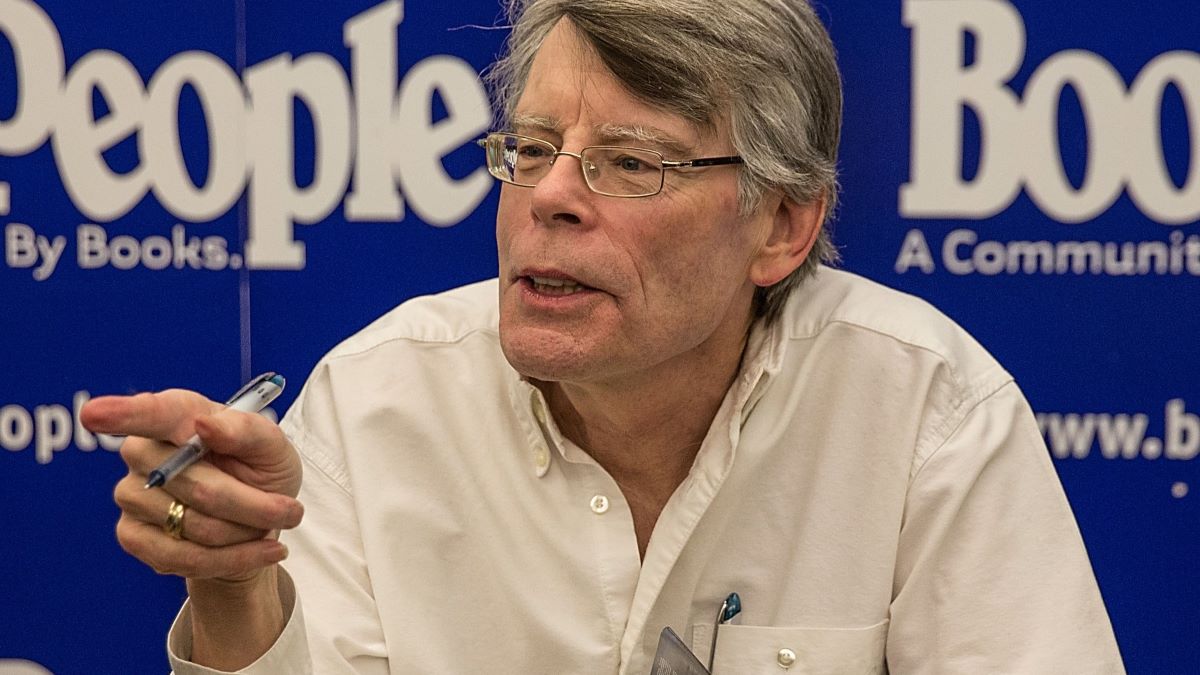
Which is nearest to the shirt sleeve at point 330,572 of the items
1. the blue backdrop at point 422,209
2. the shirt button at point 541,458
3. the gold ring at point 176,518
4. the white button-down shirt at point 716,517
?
the white button-down shirt at point 716,517

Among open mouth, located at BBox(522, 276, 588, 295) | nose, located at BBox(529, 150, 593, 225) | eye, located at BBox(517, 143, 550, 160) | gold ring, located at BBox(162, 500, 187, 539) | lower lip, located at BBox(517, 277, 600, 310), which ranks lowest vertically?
gold ring, located at BBox(162, 500, 187, 539)

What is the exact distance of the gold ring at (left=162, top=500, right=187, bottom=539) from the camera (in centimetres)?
117

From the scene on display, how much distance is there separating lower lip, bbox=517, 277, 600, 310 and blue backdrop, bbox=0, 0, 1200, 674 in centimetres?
63

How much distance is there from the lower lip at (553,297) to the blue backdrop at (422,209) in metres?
0.63

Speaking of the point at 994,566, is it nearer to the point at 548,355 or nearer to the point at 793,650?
the point at 793,650

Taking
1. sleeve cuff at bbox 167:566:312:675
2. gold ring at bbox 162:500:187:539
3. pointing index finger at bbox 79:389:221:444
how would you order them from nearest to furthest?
1. pointing index finger at bbox 79:389:221:444
2. gold ring at bbox 162:500:187:539
3. sleeve cuff at bbox 167:566:312:675

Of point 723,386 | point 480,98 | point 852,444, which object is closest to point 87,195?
point 480,98

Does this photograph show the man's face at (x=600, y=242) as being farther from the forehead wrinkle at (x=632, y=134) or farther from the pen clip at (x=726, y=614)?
the pen clip at (x=726, y=614)

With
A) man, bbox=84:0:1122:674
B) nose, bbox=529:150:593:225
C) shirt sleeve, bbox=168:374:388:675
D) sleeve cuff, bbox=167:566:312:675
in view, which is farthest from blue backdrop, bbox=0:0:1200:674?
sleeve cuff, bbox=167:566:312:675

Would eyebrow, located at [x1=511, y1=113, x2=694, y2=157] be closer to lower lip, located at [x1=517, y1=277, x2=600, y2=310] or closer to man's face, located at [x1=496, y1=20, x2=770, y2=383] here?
man's face, located at [x1=496, y1=20, x2=770, y2=383]

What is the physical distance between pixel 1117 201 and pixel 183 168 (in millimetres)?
1511

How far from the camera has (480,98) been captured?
2170 millimetres

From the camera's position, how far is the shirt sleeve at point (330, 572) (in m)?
1.59

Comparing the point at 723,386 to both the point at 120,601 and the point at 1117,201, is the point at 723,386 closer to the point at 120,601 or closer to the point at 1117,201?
the point at 1117,201
